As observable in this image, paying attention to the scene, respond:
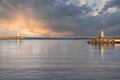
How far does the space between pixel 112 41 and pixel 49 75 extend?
387 feet

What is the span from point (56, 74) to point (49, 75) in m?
1.05

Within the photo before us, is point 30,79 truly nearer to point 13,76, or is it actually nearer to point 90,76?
point 13,76

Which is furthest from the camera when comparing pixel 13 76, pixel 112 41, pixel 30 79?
pixel 112 41

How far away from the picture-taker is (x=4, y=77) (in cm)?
3300

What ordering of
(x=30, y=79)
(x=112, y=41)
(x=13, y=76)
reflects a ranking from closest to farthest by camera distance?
(x=30, y=79) → (x=13, y=76) → (x=112, y=41)

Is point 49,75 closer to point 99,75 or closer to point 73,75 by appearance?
point 73,75

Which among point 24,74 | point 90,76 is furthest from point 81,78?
point 24,74

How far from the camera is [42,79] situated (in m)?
31.7

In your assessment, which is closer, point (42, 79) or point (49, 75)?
point (42, 79)

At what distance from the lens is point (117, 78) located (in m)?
32.6

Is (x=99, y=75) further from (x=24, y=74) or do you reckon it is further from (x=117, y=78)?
(x=24, y=74)

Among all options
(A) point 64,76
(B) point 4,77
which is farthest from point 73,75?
(B) point 4,77

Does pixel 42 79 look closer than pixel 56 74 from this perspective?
Yes

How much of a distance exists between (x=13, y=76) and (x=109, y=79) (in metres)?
A: 9.67
